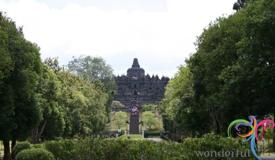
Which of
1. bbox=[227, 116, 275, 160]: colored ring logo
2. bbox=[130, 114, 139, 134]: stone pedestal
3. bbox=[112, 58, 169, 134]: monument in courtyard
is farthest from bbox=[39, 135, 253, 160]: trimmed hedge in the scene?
bbox=[112, 58, 169, 134]: monument in courtyard

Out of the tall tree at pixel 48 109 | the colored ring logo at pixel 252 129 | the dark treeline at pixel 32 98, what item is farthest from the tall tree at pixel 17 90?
the colored ring logo at pixel 252 129

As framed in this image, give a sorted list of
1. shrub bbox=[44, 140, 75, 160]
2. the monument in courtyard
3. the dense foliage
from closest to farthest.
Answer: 1. shrub bbox=[44, 140, 75, 160]
2. the dense foliage
3. the monument in courtyard

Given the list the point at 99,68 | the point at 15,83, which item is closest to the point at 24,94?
the point at 15,83

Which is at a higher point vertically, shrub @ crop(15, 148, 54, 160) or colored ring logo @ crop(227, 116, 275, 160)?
colored ring logo @ crop(227, 116, 275, 160)

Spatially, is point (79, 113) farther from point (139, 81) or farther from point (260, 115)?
point (139, 81)

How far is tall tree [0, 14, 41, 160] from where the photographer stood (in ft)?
103

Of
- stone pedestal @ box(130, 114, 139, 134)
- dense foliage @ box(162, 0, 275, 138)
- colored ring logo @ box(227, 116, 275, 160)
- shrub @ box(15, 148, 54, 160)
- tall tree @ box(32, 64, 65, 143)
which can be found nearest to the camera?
colored ring logo @ box(227, 116, 275, 160)

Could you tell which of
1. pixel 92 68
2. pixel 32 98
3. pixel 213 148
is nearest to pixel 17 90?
pixel 32 98

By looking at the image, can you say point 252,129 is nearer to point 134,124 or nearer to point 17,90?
point 17,90

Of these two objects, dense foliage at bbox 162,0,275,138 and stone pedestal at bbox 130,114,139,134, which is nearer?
dense foliage at bbox 162,0,275,138

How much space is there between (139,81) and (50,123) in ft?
411

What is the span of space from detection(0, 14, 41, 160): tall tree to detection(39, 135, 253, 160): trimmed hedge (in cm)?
715

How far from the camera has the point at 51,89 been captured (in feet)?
143

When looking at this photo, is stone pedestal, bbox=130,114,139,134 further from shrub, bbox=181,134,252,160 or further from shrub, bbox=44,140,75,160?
shrub, bbox=181,134,252,160
